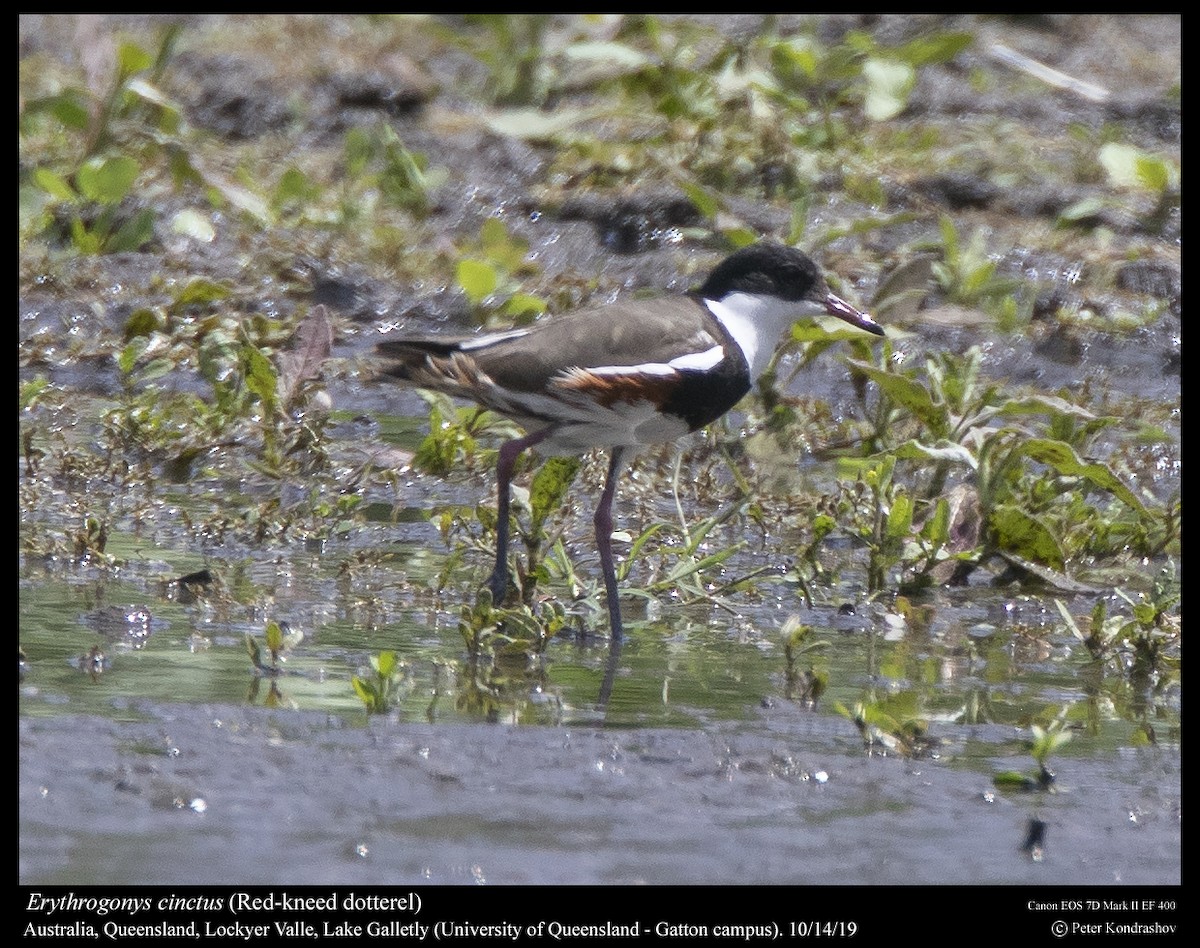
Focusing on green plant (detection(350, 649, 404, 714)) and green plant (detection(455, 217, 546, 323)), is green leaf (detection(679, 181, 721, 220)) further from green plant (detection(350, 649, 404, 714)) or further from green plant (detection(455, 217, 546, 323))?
green plant (detection(350, 649, 404, 714))

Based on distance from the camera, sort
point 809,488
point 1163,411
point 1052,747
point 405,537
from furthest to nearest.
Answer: point 1163,411 < point 809,488 < point 405,537 < point 1052,747

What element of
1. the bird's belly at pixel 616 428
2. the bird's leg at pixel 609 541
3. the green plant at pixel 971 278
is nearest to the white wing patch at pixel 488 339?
the bird's belly at pixel 616 428

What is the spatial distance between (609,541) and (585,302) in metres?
2.92

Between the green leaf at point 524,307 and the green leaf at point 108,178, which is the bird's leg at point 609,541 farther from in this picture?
the green leaf at point 108,178

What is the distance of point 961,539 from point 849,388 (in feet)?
6.52

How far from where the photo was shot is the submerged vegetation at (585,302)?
220 inches

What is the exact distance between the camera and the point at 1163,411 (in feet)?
26.2

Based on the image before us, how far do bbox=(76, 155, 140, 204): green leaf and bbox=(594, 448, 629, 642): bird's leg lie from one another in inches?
143

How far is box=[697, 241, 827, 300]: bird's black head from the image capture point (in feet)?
20.0

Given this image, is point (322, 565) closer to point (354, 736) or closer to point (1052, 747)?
point (354, 736)

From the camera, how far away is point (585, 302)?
8422mm

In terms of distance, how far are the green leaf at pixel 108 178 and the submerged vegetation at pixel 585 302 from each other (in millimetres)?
21

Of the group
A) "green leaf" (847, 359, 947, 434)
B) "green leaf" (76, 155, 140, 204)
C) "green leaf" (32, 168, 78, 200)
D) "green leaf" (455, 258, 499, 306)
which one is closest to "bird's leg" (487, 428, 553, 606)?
"green leaf" (847, 359, 947, 434)
